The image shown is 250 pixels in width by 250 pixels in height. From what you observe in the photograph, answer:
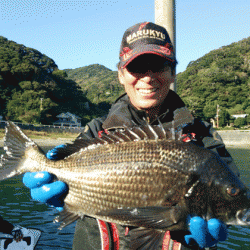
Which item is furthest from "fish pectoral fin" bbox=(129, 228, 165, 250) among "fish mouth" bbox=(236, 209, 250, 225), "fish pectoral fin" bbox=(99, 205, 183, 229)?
"fish mouth" bbox=(236, 209, 250, 225)

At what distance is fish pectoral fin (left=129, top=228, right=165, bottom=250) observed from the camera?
8.16ft

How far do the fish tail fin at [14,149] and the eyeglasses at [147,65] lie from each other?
1354mm

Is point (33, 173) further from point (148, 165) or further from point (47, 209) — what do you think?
point (47, 209)

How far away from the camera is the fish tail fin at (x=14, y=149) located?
3.02 meters

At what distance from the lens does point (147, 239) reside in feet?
8.21

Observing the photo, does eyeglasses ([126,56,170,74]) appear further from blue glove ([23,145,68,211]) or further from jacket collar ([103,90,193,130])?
blue glove ([23,145,68,211])

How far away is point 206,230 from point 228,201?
0.32 meters

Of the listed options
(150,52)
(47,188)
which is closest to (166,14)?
(150,52)

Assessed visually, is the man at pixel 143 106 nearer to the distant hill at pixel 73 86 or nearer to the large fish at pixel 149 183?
the large fish at pixel 149 183

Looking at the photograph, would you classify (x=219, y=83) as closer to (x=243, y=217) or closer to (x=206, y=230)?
(x=243, y=217)

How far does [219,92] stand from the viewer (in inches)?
4309

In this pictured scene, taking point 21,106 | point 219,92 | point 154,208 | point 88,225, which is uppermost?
point 219,92

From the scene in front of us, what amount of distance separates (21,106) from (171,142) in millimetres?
82402

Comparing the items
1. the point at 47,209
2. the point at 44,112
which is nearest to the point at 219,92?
the point at 44,112
